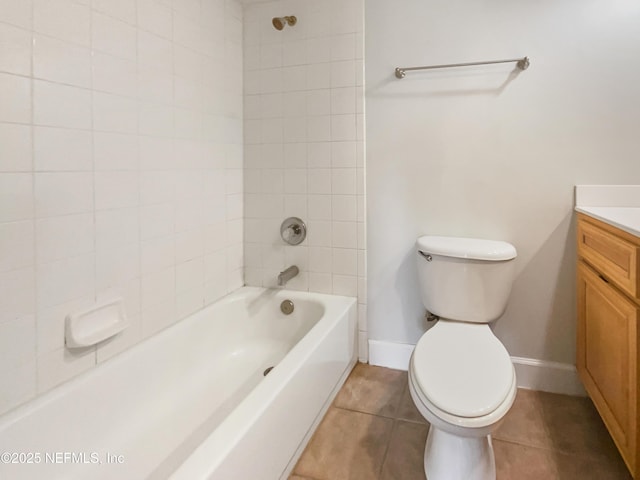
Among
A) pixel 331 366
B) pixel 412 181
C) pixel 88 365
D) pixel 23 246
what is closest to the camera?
pixel 23 246

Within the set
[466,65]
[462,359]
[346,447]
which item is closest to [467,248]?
[462,359]

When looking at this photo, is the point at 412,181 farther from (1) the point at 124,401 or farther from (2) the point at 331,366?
(1) the point at 124,401

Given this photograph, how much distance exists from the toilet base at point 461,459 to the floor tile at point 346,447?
230 millimetres

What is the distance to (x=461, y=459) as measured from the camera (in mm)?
1283

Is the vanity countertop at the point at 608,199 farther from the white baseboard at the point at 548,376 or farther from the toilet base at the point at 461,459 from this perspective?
the toilet base at the point at 461,459

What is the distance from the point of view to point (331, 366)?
5.75ft

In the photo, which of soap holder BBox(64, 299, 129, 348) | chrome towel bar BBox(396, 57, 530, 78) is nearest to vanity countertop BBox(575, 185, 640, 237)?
chrome towel bar BBox(396, 57, 530, 78)

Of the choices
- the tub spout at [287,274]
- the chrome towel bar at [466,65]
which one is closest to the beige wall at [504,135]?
the chrome towel bar at [466,65]

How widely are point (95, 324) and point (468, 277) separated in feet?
4.88

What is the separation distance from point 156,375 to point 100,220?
654 millimetres

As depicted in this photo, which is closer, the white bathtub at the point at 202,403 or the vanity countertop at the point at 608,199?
the white bathtub at the point at 202,403

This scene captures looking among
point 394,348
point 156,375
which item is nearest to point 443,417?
point 394,348

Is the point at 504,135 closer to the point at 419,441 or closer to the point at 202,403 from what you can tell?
the point at 419,441

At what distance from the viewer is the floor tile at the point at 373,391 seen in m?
1.78
